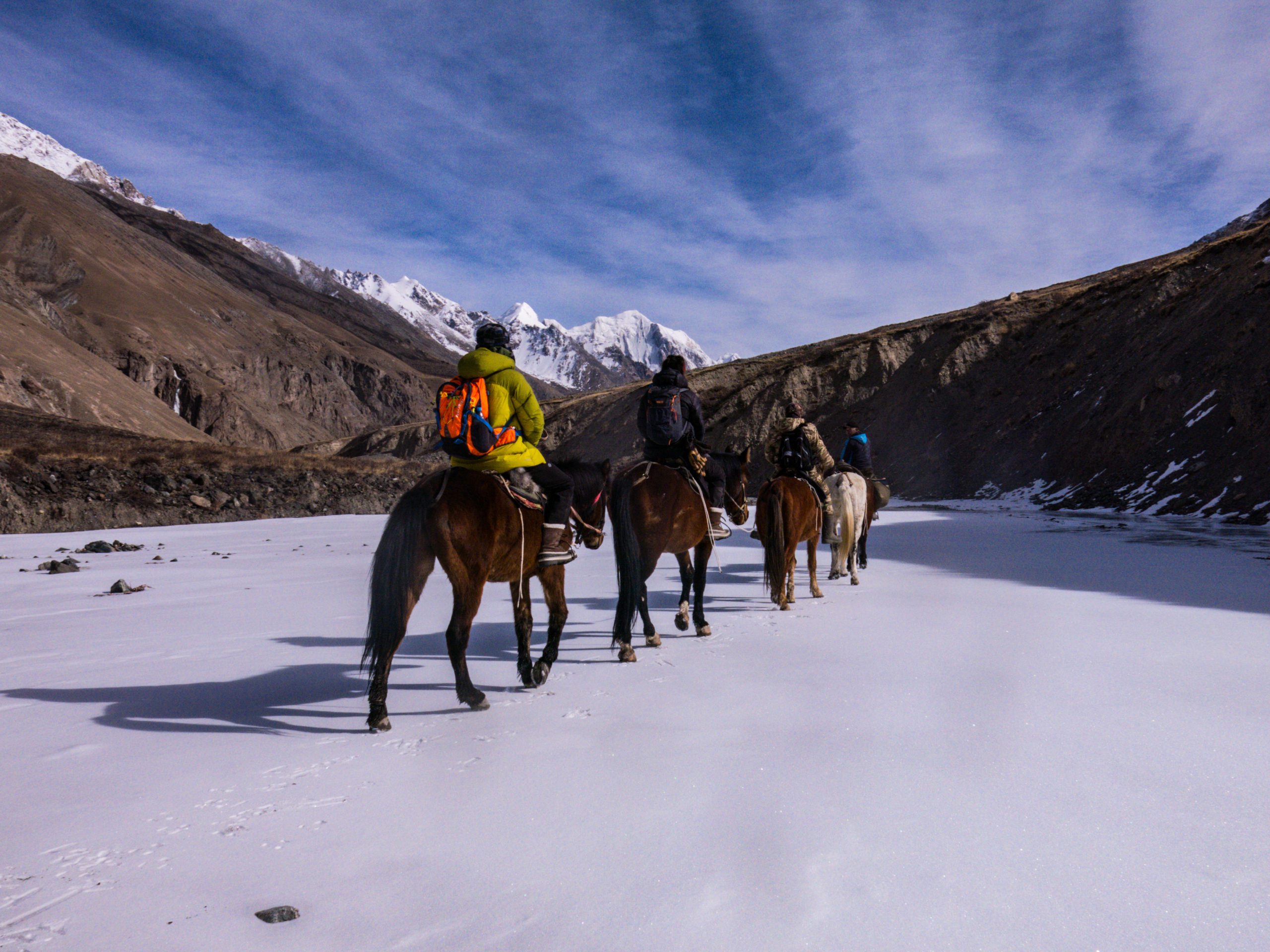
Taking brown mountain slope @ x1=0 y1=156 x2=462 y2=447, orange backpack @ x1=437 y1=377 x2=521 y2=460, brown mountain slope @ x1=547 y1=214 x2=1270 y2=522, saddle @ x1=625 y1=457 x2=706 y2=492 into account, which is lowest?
saddle @ x1=625 y1=457 x2=706 y2=492

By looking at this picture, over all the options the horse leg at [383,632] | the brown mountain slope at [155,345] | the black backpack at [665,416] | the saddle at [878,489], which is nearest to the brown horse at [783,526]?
the black backpack at [665,416]

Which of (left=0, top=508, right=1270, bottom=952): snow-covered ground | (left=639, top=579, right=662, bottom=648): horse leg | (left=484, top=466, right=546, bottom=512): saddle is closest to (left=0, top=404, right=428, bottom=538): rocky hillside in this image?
(left=0, top=508, right=1270, bottom=952): snow-covered ground

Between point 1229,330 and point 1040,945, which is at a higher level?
point 1229,330

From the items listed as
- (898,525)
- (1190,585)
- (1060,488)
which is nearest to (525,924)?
(1190,585)

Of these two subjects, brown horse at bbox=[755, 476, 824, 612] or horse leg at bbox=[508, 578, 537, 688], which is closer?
horse leg at bbox=[508, 578, 537, 688]

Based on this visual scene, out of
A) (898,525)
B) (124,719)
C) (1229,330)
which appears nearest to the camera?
(124,719)

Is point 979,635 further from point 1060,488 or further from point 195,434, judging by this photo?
point 195,434

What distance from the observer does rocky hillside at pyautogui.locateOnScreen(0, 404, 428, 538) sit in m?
17.1

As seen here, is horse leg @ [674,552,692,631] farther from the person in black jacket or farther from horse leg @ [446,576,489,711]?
horse leg @ [446,576,489,711]

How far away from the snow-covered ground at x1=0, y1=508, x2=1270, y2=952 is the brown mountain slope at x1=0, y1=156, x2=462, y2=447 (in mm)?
43196

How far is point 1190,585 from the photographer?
883cm

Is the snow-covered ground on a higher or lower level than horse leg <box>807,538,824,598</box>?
lower

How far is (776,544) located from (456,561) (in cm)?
442

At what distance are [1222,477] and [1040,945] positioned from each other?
22.8m
